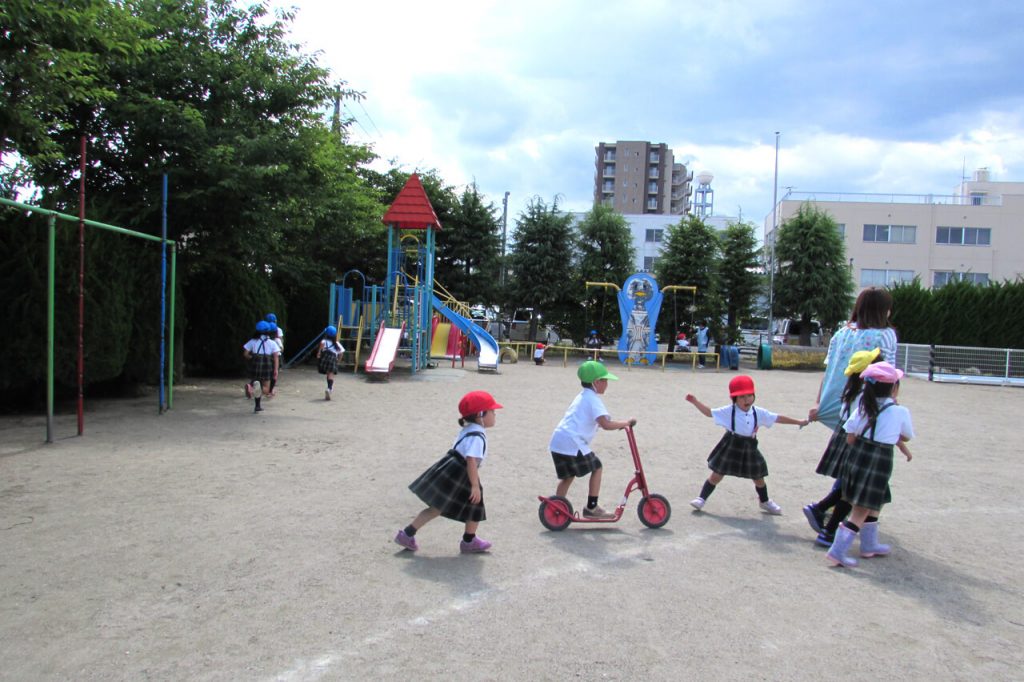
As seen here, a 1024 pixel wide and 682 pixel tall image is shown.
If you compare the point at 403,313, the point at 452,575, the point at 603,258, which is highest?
the point at 603,258

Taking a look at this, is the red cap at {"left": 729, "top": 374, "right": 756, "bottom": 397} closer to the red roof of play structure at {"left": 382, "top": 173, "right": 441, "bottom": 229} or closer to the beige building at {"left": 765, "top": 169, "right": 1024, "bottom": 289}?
the red roof of play structure at {"left": 382, "top": 173, "right": 441, "bottom": 229}

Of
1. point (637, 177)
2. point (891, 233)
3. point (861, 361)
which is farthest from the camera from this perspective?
point (637, 177)

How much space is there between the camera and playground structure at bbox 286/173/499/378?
1877 centimetres

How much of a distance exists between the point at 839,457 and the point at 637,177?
95.0 metres

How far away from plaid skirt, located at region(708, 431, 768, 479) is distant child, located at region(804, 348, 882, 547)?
1.85ft

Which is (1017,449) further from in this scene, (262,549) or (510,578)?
(262,549)

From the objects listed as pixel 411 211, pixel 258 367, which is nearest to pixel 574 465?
pixel 258 367

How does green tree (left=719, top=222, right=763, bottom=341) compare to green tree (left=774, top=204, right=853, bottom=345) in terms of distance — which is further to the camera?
green tree (left=774, top=204, right=853, bottom=345)

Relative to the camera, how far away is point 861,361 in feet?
17.5

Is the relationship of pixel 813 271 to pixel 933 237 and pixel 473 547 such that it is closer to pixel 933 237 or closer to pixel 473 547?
pixel 933 237

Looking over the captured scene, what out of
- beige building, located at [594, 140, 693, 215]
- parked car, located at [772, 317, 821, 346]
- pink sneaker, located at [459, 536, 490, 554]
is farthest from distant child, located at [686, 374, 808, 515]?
beige building, located at [594, 140, 693, 215]

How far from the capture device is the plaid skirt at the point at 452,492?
4883 mm

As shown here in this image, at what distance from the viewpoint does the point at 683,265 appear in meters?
33.4

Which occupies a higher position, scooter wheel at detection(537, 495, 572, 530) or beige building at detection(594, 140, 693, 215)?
beige building at detection(594, 140, 693, 215)
